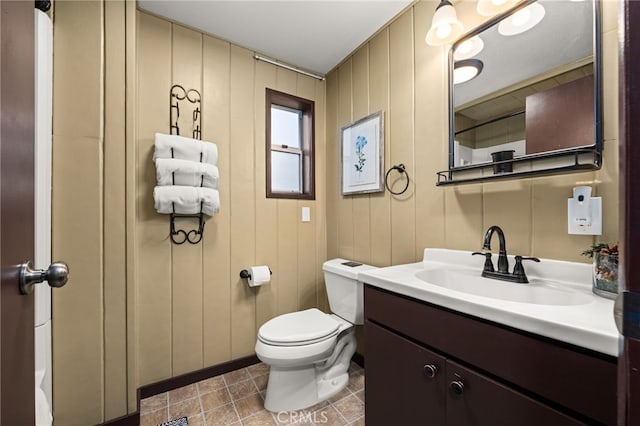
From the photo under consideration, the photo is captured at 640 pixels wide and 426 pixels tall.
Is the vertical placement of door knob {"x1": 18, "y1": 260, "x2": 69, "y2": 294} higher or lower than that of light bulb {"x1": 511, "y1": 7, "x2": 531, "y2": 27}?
lower

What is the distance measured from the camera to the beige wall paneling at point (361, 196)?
6.20 ft

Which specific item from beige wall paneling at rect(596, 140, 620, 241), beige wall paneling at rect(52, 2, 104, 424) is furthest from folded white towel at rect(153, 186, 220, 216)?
beige wall paneling at rect(596, 140, 620, 241)

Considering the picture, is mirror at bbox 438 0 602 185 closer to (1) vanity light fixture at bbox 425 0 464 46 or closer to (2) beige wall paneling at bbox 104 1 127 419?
(1) vanity light fixture at bbox 425 0 464 46

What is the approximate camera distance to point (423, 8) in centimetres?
149

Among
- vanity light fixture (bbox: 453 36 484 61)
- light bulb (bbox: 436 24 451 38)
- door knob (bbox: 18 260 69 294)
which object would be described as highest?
light bulb (bbox: 436 24 451 38)

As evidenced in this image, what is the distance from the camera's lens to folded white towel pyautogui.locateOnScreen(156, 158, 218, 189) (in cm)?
151

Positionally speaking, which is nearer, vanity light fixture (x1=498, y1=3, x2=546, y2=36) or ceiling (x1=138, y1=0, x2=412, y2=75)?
vanity light fixture (x1=498, y1=3, x2=546, y2=36)

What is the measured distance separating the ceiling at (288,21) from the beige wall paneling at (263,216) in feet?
0.74

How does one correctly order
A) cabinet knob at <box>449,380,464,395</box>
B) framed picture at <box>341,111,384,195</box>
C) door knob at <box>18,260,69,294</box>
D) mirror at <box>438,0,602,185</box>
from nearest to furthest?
door knob at <box>18,260,69,294</box>, cabinet knob at <box>449,380,464,395</box>, mirror at <box>438,0,602,185</box>, framed picture at <box>341,111,384,195</box>

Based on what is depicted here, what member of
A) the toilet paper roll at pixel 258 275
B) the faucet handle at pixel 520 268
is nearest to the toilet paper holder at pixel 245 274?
the toilet paper roll at pixel 258 275

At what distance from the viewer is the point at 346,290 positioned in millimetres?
1673

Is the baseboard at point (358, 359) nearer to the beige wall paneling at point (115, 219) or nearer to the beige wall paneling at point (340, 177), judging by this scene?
the beige wall paneling at point (340, 177)

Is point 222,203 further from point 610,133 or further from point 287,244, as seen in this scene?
point 610,133

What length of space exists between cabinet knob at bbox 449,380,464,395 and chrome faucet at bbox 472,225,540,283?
0.47 m
